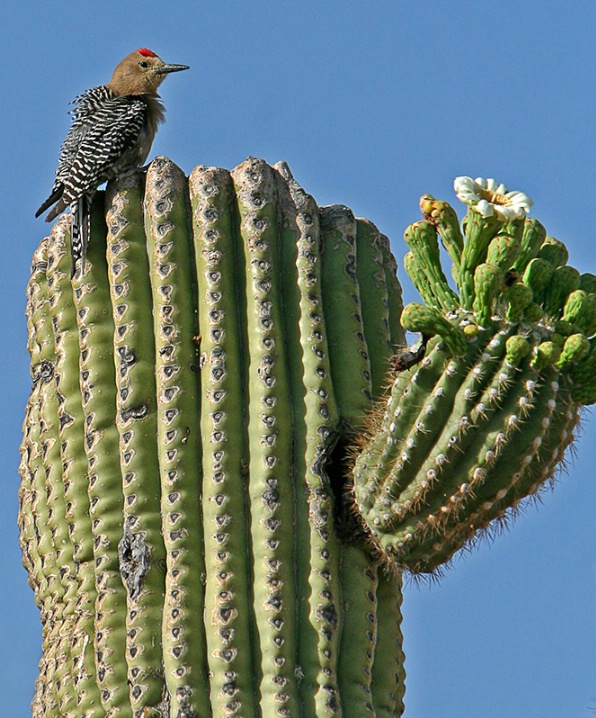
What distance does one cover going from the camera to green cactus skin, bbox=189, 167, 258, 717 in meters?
4.85

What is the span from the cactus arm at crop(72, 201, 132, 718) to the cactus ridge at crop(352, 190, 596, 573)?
1.02 metres

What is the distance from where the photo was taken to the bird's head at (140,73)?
7242 mm

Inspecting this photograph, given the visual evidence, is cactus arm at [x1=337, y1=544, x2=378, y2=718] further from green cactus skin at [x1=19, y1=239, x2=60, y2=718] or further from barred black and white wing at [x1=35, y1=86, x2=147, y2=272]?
barred black and white wing at [x1=35, y1=86, x2=147, y2=272]

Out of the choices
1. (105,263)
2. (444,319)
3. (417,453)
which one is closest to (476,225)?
(444,319)

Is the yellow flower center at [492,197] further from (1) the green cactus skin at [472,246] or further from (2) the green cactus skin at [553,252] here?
(2) the green cactus skin at [553,252]

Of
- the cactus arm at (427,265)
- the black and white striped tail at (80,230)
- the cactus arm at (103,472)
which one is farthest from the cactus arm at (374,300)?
the black and white striped tail at (80,230)

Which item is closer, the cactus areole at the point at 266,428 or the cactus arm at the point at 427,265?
the cactus areole at the point at 266,428

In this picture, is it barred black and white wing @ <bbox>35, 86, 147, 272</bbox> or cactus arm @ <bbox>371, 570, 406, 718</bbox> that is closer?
cactus arm @ <bbox>371, 570, 406, 718</bbox>

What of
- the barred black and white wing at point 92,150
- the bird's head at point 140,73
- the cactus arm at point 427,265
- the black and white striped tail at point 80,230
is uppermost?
the bird's head at point 140,73

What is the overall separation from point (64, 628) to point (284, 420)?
1260 millimetres

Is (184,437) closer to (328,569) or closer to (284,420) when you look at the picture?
(284,420)

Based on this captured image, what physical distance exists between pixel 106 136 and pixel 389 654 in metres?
2.76

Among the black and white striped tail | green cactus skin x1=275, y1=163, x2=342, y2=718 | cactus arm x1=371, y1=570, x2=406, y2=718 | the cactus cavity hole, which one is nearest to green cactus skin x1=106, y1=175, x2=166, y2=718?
the cactus cavity hole

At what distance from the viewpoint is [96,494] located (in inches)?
210
